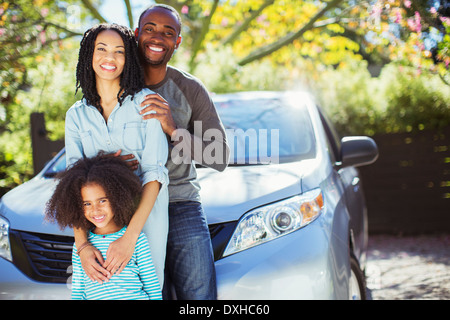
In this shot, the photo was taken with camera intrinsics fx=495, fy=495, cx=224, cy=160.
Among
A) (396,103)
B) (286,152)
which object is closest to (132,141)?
(286,152)

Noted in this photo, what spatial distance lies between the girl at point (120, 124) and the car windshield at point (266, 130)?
1.03 metres

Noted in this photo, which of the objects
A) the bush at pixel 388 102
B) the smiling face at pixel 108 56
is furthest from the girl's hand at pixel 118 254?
the bush at pixel 388 102

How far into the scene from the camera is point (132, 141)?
2.16 m

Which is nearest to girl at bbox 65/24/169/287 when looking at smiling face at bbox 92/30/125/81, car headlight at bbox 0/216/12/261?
smiling face at bbox 92/30/125/81

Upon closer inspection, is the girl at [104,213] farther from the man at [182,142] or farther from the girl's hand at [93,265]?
the man at [182,142]

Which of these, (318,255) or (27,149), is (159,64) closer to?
(318,255)

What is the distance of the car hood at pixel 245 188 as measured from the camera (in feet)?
7.96

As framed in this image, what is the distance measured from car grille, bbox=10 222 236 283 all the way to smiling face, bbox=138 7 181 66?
0.86 metres

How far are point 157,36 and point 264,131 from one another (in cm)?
135

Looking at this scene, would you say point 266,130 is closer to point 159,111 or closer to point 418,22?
point 159,111

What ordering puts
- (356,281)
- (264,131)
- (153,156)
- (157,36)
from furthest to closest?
(264,131) < (356,281) < (157,36) < (153,156)

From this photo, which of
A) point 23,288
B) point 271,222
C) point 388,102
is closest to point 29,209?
point 23,288

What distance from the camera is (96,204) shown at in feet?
6.70

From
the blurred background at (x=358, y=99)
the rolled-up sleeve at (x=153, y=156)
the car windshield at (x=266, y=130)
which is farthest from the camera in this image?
the blurred background at (x=358, y=99)
